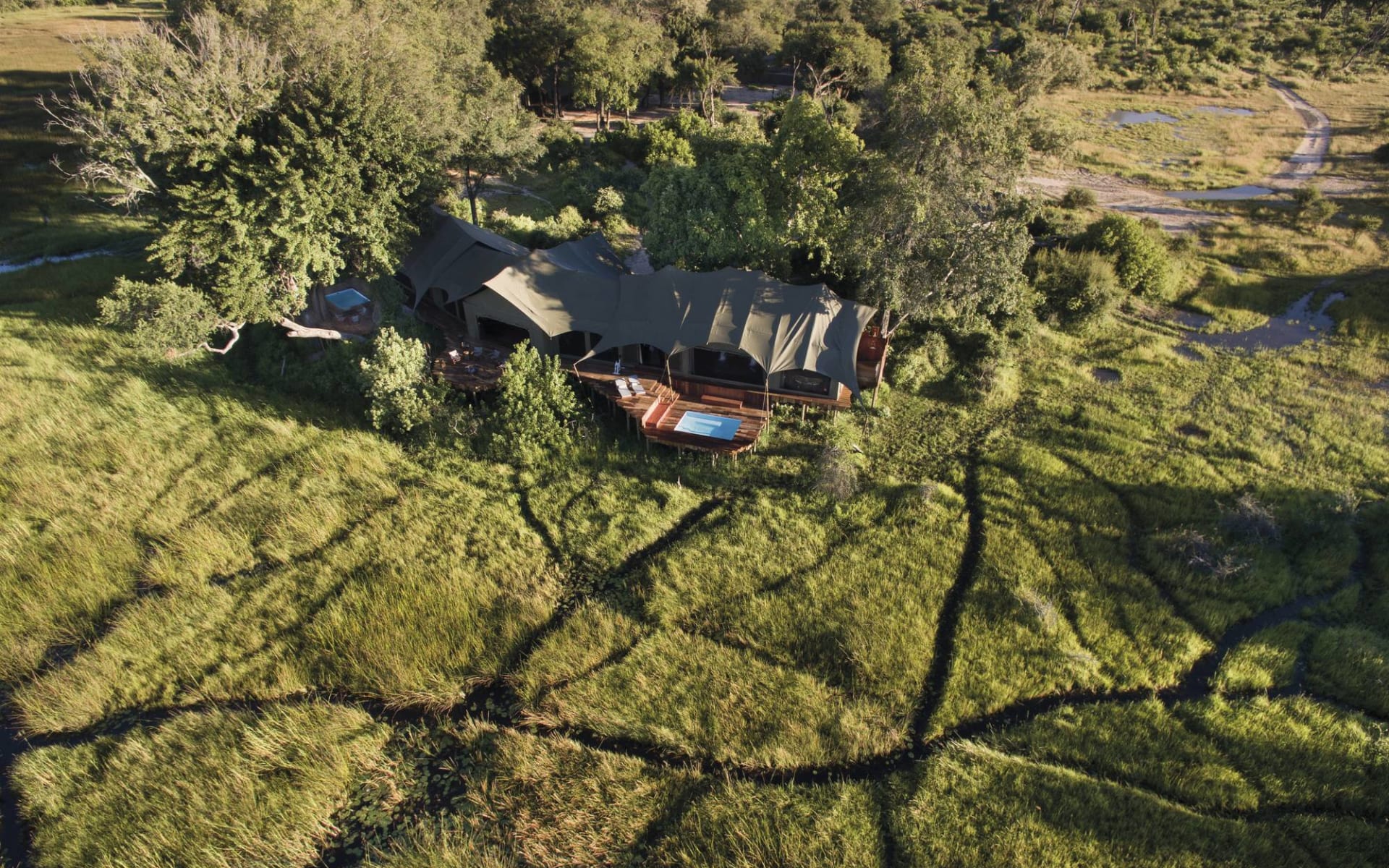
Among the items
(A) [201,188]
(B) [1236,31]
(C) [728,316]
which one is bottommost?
(C) [728,316]

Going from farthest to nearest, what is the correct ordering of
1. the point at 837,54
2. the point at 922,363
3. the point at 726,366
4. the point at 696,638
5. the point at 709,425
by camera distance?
the point at 837,54 → the point at 922,363 → the point at 726,366 → the point at 709,425 → the point at 696,638

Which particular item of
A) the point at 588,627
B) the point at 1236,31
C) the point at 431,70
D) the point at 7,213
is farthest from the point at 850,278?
the point at 1236,31

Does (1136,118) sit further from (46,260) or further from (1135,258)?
(46,260)

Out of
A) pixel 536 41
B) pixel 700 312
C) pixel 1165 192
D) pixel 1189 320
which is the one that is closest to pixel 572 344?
pixel 700 312

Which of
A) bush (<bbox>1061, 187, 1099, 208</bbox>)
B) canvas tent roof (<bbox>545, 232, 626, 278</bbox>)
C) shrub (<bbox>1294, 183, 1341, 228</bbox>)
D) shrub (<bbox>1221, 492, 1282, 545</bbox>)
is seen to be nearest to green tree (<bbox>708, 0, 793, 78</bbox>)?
bush (<bbox>1061, 187, 1099, 208</bbox>)

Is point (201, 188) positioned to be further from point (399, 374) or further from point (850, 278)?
point (850, 278)

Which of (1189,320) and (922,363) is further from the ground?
(1189,320)
